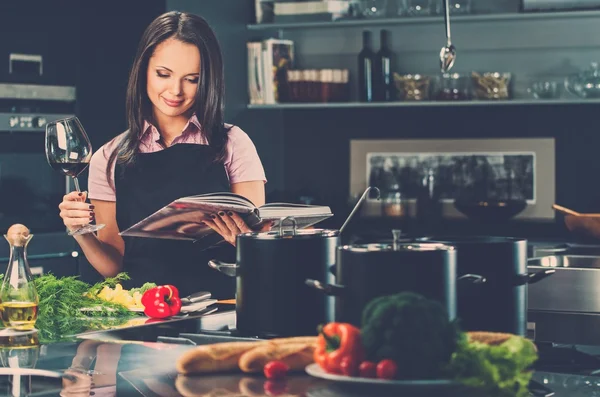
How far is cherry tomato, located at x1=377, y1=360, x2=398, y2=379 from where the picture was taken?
1.38m

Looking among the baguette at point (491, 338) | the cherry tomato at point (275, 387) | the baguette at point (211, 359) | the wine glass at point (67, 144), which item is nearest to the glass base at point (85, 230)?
the wine glass at point (67, 144)

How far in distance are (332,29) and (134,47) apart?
122 cm

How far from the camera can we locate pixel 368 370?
4.59 feet

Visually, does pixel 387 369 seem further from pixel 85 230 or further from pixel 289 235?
pixel 85 230

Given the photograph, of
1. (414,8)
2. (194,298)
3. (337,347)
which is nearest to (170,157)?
(194,298)

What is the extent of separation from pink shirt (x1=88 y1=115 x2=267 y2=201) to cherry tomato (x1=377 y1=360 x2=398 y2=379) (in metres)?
2.06

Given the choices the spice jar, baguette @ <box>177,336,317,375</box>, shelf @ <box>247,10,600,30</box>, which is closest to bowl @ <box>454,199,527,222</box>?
the spice jar

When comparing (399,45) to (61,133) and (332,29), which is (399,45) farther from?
(61,133)

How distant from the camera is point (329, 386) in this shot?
147 cm

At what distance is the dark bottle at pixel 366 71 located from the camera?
5.27 meters

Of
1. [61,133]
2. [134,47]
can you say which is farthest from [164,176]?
[134,47]

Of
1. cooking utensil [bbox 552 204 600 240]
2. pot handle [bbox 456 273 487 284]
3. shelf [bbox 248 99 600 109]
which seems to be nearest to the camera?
pot handle [bbox 456 273 487 284]

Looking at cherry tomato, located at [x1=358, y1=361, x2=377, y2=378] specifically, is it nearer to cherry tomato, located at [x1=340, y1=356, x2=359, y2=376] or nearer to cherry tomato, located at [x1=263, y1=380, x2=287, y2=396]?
cherry tomato, located at [x1=340, y1=356, x2=359, y2=376]

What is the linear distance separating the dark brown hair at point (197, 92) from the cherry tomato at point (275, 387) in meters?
1.88
